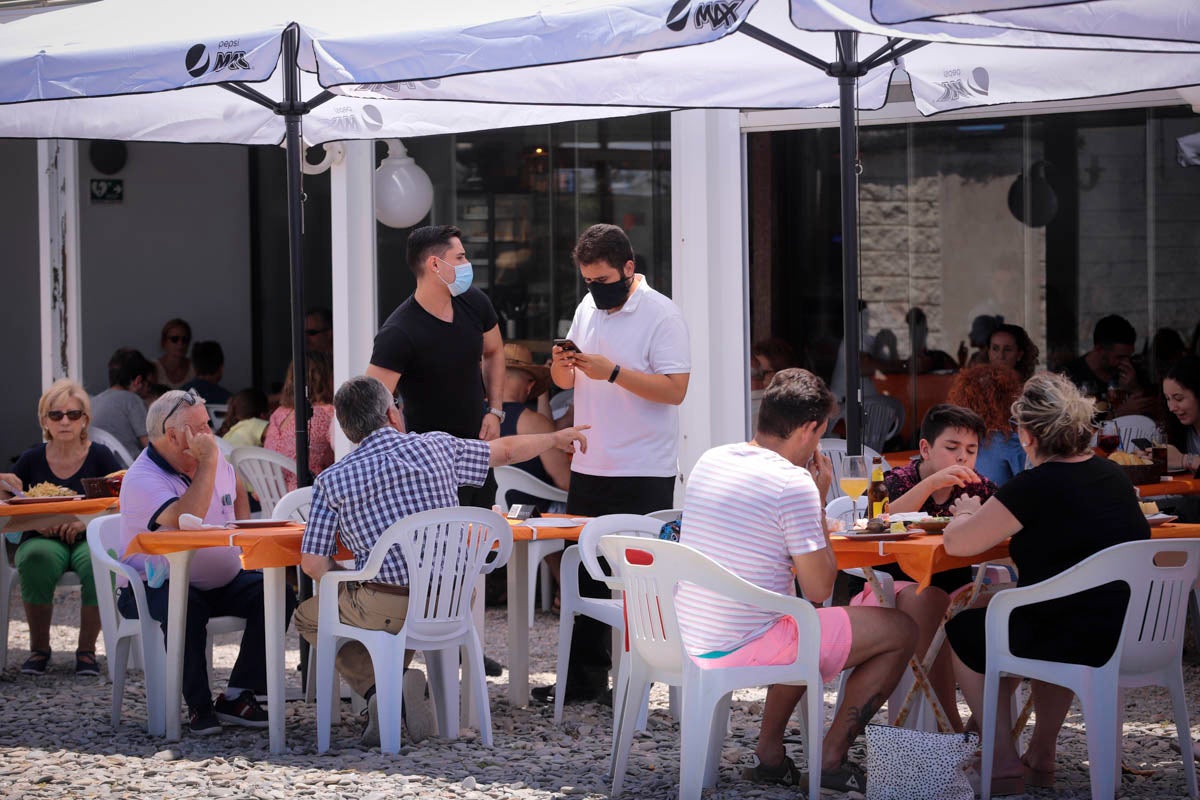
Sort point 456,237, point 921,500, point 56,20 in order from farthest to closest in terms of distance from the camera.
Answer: point 56,20 < point 456,237 < point 921,500

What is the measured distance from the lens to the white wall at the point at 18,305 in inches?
447

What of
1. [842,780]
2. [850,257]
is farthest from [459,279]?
[842,780]

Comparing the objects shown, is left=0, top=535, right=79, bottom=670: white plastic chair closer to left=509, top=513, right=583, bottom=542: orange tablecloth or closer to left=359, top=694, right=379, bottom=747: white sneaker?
left=359, top=694, right=379, bottom=747: white sneaker

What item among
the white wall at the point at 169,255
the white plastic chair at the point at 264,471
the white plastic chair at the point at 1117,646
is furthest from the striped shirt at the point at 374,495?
the white wall at the point at 169,255

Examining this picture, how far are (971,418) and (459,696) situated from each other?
197 cm

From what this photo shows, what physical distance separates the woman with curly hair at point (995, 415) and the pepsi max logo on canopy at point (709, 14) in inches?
92.8

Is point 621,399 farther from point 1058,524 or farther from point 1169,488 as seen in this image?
point 1169,488

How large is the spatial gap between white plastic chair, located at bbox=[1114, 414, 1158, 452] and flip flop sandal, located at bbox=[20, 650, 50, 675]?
4.94 metres

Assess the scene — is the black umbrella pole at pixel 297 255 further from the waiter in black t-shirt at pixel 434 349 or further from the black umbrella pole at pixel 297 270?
the waiter in black t-shirt at pixel 434 349

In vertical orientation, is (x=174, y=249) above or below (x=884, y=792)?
above

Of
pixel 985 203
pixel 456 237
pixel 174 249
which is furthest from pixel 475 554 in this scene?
pixel 174 249

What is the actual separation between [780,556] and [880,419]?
5327 mm

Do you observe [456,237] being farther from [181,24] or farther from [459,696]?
[459,696]

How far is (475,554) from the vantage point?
200 inches
